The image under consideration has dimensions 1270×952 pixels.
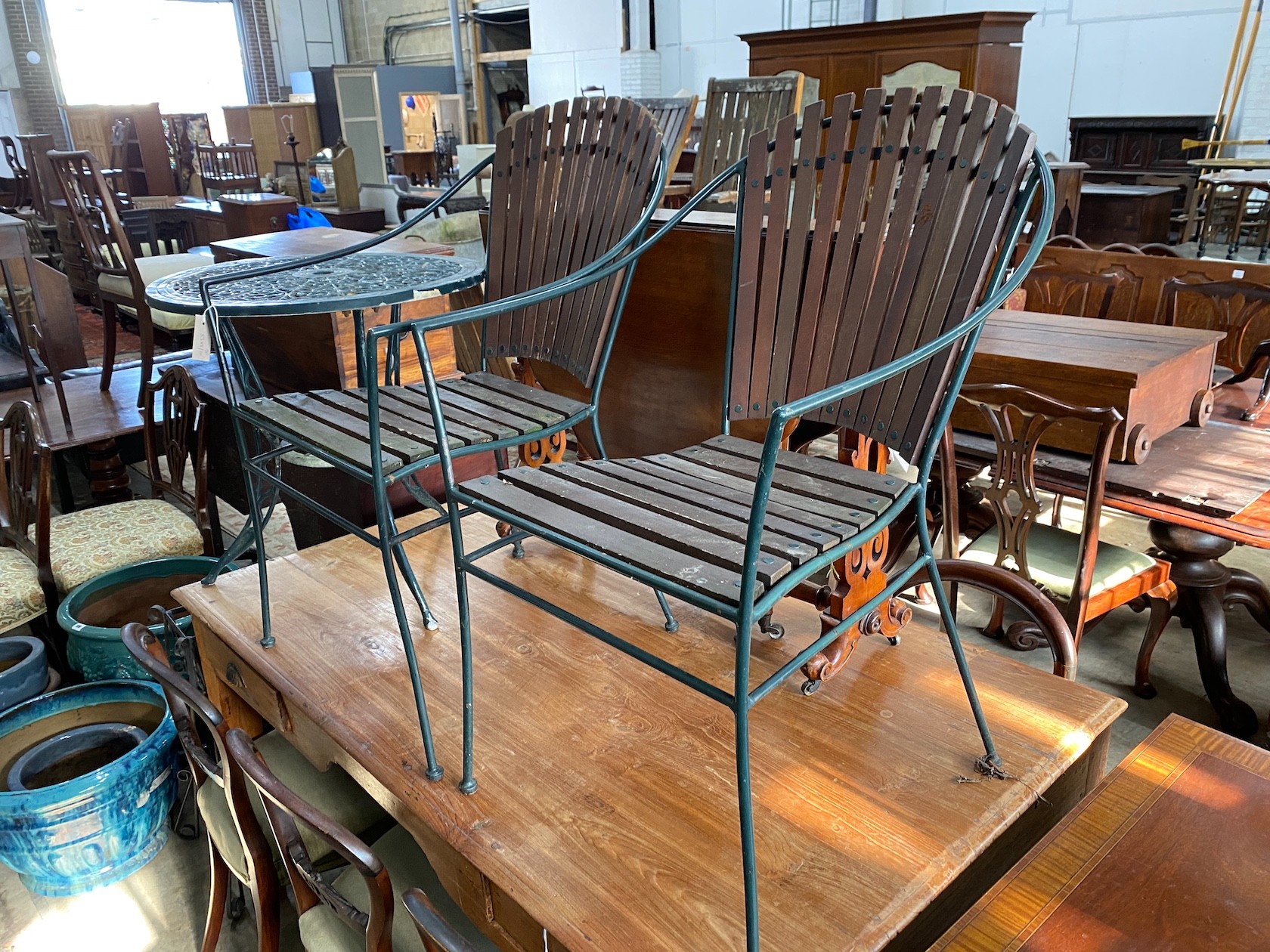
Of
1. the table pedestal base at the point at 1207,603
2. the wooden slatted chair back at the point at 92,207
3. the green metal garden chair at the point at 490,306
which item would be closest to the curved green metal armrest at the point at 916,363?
the green metal garden chair at the point at 490,306

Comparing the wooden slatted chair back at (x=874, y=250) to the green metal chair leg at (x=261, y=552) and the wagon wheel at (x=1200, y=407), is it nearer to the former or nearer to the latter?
the green metal chair leg at (x=261, y=552)

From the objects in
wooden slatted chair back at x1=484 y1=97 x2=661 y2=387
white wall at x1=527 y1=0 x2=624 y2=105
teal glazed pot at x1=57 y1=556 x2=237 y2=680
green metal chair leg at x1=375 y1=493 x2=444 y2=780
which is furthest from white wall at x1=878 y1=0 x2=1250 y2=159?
green metal chair leg at x1=375 y1=493 x2=444 y2=780

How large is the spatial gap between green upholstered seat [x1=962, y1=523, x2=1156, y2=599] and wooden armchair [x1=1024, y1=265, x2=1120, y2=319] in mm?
1542

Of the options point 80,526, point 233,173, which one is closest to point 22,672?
point 80,526

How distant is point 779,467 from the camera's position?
1.38 meters

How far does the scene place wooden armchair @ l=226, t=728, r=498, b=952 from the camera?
1.06 metres

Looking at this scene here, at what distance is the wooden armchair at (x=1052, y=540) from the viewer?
2080mm

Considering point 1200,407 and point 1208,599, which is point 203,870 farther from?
point 1200,407

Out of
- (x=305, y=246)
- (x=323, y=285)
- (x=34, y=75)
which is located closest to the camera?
(x=323, y=285)

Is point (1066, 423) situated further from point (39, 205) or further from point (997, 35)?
point (39, 205)

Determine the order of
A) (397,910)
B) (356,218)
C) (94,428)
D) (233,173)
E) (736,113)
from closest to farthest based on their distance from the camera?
(397,910), (736,113), (94,428), (356,218), (233,173)

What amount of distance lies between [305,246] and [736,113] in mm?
1638

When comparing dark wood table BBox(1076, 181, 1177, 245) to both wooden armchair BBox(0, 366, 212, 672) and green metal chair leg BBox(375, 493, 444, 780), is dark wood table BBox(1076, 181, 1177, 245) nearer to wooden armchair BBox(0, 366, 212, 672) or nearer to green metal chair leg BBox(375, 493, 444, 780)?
wooden armchair BBox(0, 366, 212, 672)

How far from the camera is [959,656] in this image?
4.29 feet
